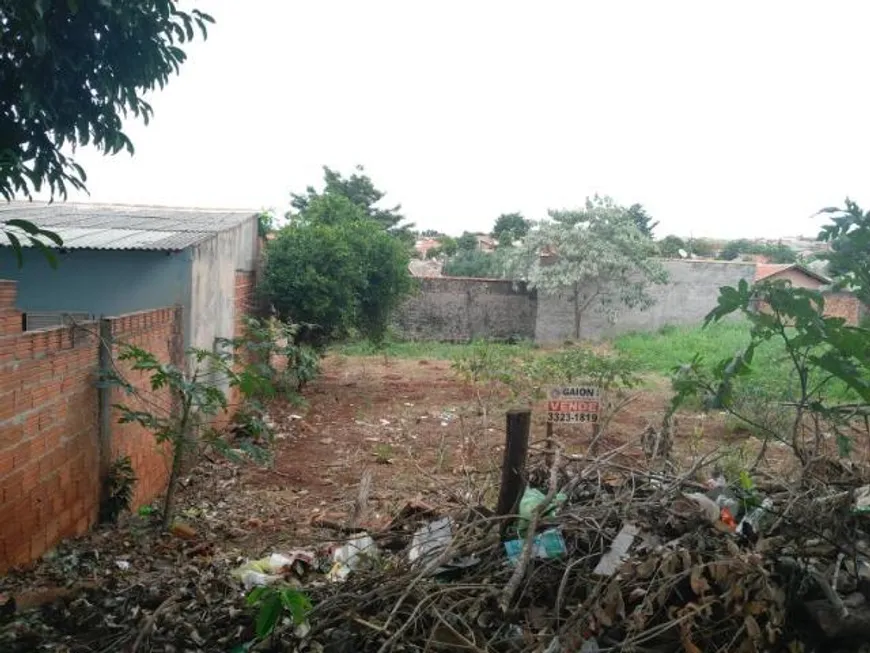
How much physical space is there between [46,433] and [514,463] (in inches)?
113

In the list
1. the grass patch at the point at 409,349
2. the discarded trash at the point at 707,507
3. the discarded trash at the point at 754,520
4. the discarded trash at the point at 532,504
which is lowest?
the grass patch at the point at 409,349

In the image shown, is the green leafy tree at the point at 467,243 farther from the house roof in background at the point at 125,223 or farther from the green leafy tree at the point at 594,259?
the house roof in background at the point at 125,223

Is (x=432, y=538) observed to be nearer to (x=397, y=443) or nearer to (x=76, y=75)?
(x=76, y=75)

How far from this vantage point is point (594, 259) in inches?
798

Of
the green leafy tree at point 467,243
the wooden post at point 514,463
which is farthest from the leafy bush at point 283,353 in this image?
the green leafy tree at point 467,243

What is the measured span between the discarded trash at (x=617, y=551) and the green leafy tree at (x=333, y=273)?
863cm

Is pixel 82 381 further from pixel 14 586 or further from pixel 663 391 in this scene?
pixel 663 391

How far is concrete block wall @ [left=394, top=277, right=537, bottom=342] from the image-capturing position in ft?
73.1

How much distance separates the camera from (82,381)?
16.7 ft

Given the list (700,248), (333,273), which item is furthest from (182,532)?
(700,248)

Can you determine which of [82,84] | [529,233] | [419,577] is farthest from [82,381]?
[529,233]

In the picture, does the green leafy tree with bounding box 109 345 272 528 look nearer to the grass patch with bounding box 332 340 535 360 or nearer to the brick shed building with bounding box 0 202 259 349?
the brick shed building with bounding box 0 202 259 349

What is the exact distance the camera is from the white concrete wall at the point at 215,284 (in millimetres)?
8312

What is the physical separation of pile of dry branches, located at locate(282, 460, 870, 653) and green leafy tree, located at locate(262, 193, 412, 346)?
846cm
